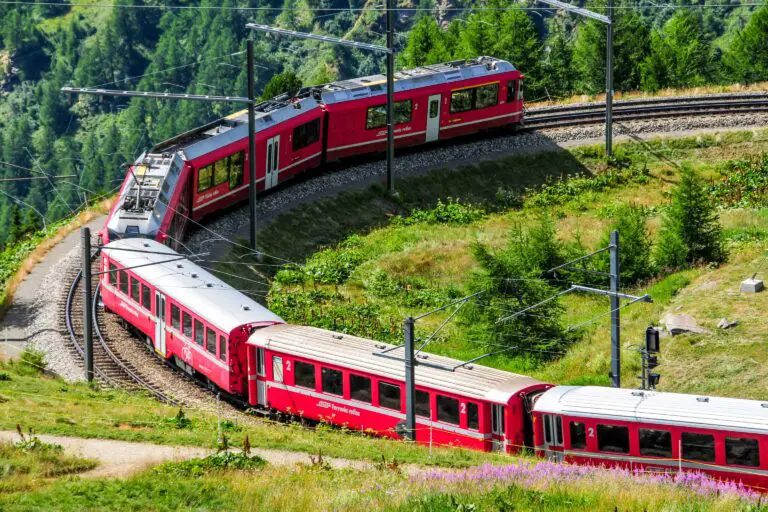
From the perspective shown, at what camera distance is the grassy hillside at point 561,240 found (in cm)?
3638

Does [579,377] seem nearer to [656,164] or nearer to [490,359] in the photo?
[490,359]

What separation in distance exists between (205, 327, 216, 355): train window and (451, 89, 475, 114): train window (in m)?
25.2

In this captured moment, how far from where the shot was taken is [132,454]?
25.2m

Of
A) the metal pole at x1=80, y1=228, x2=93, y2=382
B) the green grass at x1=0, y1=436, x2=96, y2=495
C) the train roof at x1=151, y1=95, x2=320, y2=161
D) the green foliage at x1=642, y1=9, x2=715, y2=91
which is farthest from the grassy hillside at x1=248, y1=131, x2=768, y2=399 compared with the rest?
the green foliage at x1=642, y1=9, x2=715, y2=91

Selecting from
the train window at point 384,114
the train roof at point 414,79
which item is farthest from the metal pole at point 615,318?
the train window at point 384,114

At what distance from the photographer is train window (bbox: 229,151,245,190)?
47491 mm

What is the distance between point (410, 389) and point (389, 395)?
1992 millimetres

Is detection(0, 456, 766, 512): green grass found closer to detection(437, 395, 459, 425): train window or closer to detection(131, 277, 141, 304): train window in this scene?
detection(437, 395, 459, 425): train window

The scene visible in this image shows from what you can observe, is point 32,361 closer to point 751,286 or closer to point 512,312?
point 512,312

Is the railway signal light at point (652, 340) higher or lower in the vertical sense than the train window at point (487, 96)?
lower

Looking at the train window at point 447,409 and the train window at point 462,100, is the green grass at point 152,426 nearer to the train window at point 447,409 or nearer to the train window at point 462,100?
the train window at point 447,409

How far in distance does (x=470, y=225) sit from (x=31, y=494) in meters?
32.2

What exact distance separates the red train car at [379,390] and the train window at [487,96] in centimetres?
2572

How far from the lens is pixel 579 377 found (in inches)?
1410
